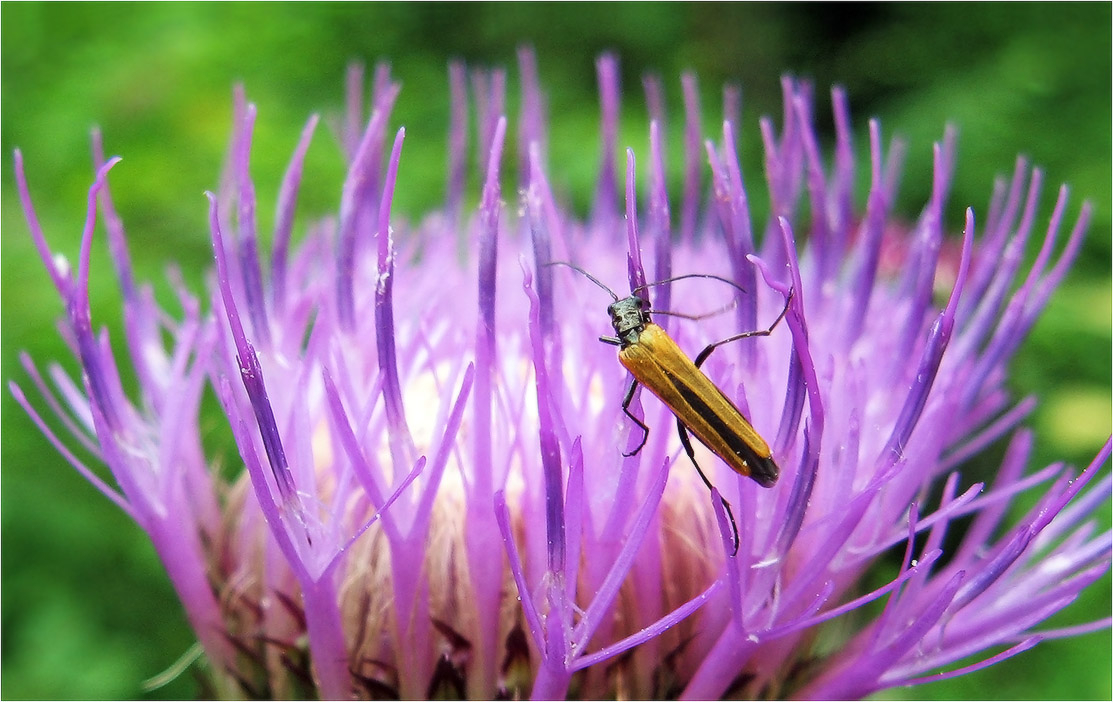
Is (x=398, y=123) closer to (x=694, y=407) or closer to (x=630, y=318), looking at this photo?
(x=630, y=318)

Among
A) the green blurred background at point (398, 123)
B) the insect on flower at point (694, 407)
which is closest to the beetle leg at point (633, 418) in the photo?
the insect on flower at point (694, 407)

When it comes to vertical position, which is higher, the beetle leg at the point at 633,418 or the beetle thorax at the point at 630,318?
the beetle thorax at the point at 630,318

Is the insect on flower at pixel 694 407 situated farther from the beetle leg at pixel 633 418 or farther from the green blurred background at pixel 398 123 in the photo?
the green blurred background at pixel 398 123

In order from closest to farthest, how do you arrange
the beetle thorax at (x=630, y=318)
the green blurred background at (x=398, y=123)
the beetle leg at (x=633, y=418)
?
the beetle leg at (x=633, y=418), the beetle thorax at (x=630, y=318), the green blurred background at (x=398, y=123)

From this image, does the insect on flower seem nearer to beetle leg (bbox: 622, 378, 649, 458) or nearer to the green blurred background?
beetle leg (bbox: 622, 378, 649, 458)

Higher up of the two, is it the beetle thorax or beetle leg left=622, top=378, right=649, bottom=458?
the beetle thorax

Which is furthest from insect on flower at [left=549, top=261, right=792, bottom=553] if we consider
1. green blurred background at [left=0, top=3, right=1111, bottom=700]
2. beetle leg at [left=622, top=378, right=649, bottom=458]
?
green blurred background at [left=0, top=3, right=1111, bottom=700]

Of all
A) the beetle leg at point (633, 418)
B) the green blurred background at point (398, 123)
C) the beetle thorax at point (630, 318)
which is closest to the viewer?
the beetle leg at point (633, 418)

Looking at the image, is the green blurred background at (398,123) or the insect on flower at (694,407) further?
the green blurred background at (398,123)

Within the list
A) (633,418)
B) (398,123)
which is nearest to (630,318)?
(633,418)
